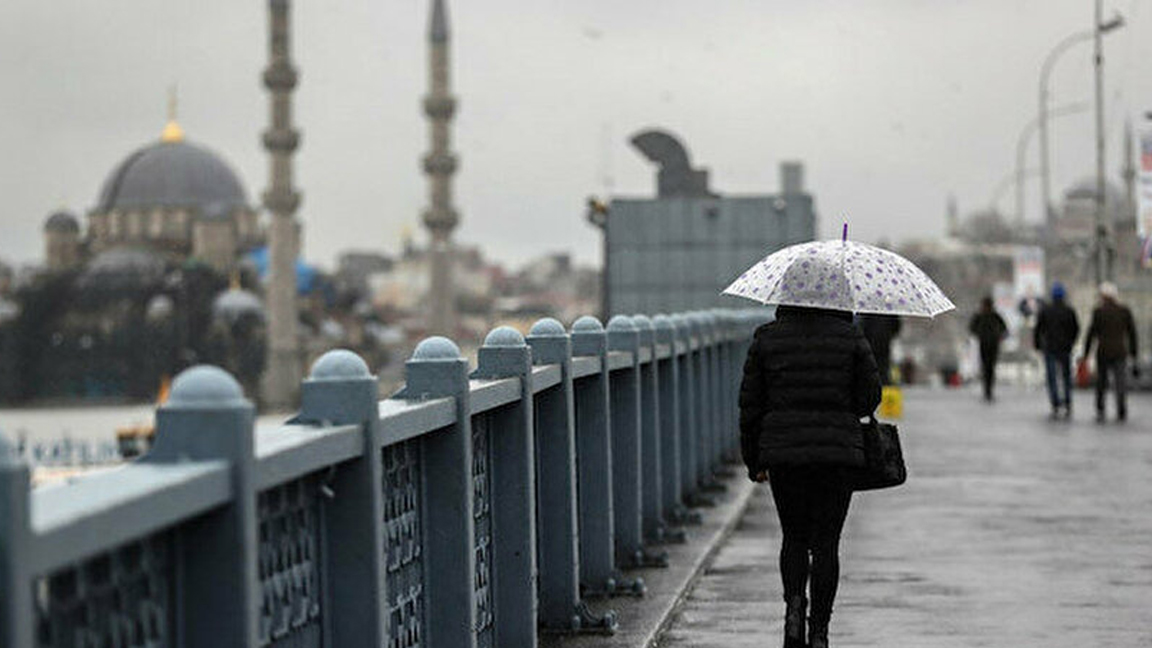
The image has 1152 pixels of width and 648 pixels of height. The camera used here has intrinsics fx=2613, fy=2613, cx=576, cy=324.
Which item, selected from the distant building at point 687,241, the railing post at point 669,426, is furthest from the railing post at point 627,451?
the distant building at point 687,241

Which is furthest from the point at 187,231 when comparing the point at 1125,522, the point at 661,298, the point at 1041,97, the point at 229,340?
the point at 1125,522

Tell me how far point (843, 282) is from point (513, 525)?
1.35 m

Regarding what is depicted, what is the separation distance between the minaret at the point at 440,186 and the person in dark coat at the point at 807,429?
479 ft

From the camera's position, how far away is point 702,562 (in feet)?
40.8

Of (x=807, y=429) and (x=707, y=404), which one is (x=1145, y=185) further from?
(x=807, y=429)

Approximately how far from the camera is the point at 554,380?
9406 millimetres

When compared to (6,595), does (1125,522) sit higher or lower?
lower

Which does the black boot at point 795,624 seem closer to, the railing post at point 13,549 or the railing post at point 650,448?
the railing post at point 650,448

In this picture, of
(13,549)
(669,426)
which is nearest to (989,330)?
(669,426)

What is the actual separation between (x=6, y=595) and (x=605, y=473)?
7624mm

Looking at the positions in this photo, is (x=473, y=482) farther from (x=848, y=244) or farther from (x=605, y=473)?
(x=605, y=473)

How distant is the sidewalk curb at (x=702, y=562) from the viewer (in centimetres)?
976

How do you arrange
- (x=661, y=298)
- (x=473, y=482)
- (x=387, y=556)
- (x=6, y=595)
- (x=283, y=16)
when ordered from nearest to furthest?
1. (x=6, y=595)
2. (x=387, y=556)
3. (x=473, y=482)
4. (x=661, y=298)
5. (x=283, y=16)

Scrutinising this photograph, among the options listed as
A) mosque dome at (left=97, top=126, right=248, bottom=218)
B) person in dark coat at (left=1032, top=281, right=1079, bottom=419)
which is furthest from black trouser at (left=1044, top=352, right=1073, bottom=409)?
mosque dome at (left=97, top=126, right=248, bottom=218)
